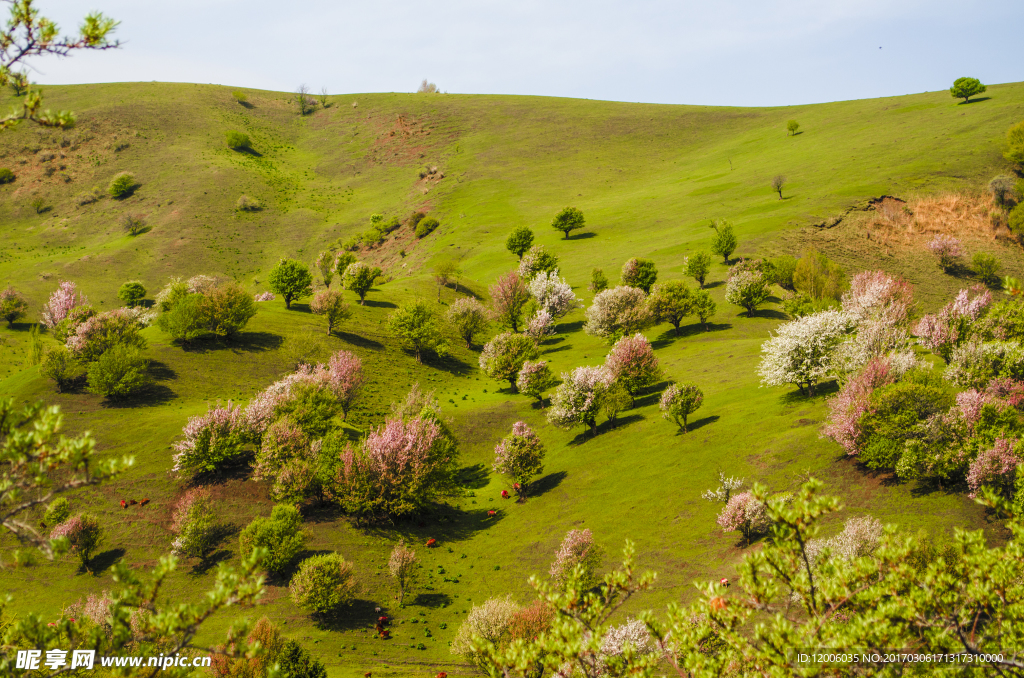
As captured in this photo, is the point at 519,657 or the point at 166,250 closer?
the point at 519,657

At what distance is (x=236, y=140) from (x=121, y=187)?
131ft

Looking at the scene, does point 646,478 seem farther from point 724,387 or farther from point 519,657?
point 519,657

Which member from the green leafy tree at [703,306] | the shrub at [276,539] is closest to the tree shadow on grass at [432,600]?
the shrub at [276,539]

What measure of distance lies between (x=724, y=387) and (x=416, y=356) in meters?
35.9

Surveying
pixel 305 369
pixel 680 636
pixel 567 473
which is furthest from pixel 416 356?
pixel 680 636

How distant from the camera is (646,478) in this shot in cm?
3869

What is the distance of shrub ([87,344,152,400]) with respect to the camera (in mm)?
47438

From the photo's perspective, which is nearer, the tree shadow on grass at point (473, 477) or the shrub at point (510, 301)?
the tree shadow on grass at point (473, 477)

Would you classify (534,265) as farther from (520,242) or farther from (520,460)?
(520,460)

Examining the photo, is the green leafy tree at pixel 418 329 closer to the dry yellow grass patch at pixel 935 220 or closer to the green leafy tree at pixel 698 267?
the green leafy tree at pixel 698 267

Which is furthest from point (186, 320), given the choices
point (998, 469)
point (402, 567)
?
point (998, 469)

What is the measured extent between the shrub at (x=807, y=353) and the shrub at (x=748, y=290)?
94.9 feet

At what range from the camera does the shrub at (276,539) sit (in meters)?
32.4

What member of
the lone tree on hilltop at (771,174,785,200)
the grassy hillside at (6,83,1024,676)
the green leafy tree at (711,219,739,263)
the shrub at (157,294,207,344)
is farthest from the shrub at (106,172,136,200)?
the lone tree on hilltop at (771,174,785,200)
